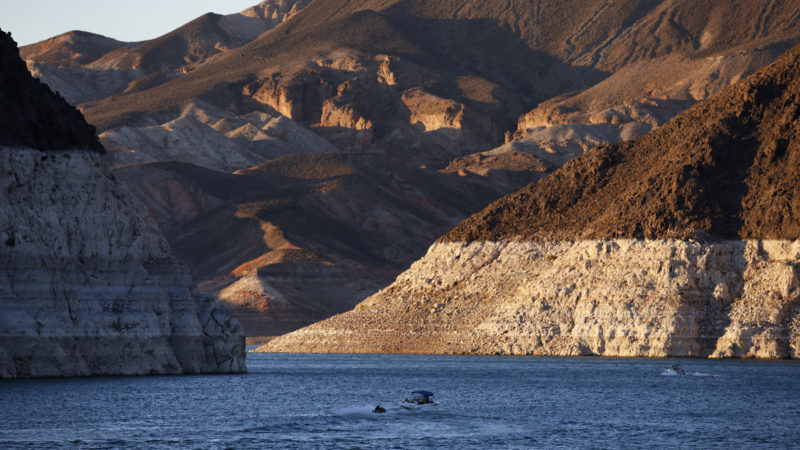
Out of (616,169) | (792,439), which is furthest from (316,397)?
(616,169)

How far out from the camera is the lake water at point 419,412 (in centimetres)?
6191

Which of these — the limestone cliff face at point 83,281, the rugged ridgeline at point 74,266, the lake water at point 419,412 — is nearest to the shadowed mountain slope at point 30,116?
the rugged ridgeline at point 74,266

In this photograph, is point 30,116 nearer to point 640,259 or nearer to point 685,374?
point 685,374

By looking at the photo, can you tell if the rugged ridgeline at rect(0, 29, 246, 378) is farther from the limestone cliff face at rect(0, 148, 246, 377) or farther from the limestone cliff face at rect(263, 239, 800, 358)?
the limestone cliff face at rect(263, 239, 800, 358)

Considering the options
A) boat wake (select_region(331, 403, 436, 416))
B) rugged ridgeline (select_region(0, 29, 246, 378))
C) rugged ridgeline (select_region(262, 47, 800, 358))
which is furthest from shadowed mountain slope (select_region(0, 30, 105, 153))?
rugged ridgeline (select_region(262, 47, 800, 358))

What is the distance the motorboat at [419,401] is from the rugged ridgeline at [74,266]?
1748 centimetres

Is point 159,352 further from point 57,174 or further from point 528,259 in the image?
point 528,259

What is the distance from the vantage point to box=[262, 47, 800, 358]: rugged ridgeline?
4491 inches

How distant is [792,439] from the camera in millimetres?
62594

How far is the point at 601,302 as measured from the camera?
119 m

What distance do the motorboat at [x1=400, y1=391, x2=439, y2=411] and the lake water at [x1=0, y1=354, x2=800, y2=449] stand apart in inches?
28.8

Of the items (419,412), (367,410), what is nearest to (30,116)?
(367,410)

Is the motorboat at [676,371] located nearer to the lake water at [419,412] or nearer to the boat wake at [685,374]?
the boat wake at [685,374]

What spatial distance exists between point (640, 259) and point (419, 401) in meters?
47.8
